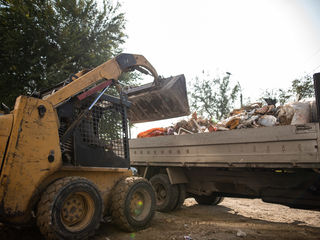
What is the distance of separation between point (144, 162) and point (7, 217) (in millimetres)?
3479

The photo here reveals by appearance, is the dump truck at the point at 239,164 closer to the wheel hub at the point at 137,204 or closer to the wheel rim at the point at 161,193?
the wheel rim at the point at 161,193

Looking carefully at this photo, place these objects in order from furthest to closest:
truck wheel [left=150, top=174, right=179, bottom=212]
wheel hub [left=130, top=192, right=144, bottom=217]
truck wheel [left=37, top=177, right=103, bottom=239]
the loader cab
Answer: truck wheel [left=150, top=174, right=179, bottom=212] → wheel hub [left=130, top=192, right=144, bottom=217] → the loader cab → truck wheel [left=37, top=177, right=103, bottom=239]

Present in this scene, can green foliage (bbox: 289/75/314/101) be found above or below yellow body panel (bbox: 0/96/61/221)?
above

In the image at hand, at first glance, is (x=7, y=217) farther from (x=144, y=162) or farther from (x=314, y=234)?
(x=314, y=234)

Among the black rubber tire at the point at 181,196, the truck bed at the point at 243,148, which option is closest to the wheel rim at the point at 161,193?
the black rubber tire at the point at 181,196

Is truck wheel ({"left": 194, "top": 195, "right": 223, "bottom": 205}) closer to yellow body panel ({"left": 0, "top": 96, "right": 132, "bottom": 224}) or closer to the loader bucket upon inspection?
the loader bucket

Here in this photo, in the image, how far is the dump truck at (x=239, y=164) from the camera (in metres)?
3.49

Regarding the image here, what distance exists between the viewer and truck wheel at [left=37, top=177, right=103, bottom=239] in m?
2.61

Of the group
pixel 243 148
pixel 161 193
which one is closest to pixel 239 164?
pixel 243 148

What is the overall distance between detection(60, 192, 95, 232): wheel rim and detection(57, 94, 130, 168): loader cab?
1.58 ft

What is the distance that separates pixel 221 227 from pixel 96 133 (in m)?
2.48

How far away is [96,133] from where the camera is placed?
3.63 metres

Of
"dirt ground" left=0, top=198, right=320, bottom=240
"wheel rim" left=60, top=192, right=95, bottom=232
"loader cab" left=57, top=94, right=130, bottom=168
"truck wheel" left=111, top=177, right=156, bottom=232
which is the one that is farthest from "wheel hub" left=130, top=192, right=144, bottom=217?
"wheel rim" left=60, top=192, right=95, bottom=232

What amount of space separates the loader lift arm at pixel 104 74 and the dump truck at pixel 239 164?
1.67 meters
